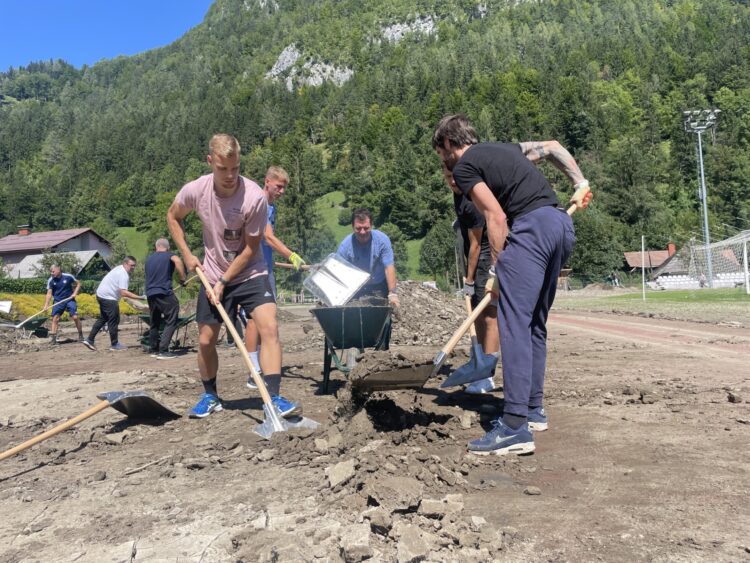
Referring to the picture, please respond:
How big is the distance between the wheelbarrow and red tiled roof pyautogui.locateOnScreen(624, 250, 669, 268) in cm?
5844

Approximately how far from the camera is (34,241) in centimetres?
5978

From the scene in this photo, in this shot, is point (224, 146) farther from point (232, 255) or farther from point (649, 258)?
point (649, 258)

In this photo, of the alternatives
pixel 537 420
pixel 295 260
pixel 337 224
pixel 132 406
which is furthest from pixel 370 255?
pixel 337 224

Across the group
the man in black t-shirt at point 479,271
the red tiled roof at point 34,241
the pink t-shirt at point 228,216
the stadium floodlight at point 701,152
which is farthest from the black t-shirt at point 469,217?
the red tiled roof at point 34,241

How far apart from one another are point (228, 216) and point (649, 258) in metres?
60.7

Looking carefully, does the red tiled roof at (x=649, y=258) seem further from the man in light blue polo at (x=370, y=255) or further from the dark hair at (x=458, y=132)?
the dark hair at (x=458, y=132)

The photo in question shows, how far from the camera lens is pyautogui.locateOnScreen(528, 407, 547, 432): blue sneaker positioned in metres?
3.30

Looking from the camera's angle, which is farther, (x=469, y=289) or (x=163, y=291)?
(x=163, y=291)

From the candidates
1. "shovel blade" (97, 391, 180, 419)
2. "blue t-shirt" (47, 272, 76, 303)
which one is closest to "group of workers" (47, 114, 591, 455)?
Result: "shovel blade" (97, 391, 180, 419)

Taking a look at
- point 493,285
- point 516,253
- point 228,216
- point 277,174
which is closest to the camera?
point 516,253

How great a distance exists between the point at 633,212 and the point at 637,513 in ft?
217

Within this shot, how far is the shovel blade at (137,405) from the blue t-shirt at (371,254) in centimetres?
217

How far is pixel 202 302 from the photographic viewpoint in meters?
4.02

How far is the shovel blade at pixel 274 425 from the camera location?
3402 mm
